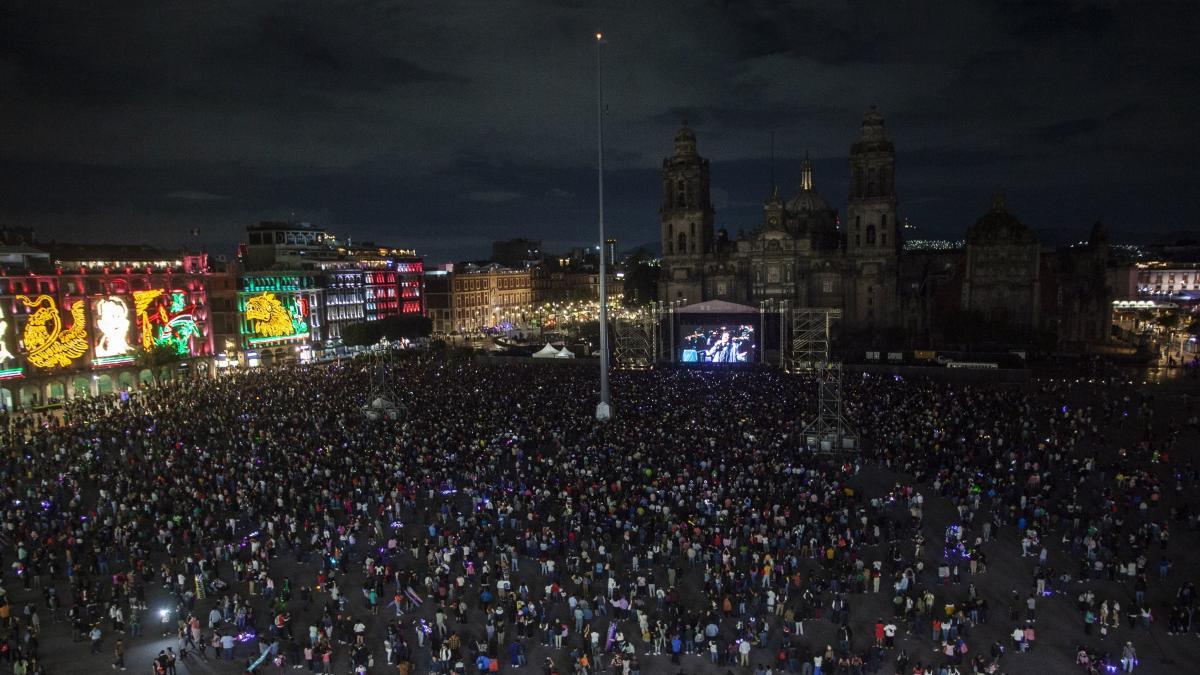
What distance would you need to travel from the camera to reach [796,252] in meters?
67.4

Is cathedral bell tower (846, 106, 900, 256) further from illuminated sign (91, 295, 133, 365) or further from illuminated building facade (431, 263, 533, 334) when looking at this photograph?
illuminated sign (91, 295, 133, 365)

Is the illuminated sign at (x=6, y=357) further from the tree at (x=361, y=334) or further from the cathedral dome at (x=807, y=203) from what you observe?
the cathedral dome at (x=807, y=203)

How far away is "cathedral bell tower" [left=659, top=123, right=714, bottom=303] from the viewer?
7275 centimetres

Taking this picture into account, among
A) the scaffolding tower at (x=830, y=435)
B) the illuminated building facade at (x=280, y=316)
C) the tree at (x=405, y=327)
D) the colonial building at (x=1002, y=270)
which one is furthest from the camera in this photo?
the tree at (x=405, y=327)

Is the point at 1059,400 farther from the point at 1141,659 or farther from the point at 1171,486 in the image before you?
the point at 1141,659

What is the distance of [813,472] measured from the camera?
25.0 metres

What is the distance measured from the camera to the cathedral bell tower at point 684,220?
72750 millimetres

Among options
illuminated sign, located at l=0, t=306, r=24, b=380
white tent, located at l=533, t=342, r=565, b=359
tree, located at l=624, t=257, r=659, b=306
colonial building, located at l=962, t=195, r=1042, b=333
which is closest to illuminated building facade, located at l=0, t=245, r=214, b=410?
illuminated sign, located at l=0, t=306, r=24, b=380

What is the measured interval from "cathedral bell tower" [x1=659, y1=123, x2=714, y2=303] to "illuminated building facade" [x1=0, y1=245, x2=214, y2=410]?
140 ft

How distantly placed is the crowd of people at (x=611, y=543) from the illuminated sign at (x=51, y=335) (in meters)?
19.7

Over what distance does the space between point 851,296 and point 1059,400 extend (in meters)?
34.0

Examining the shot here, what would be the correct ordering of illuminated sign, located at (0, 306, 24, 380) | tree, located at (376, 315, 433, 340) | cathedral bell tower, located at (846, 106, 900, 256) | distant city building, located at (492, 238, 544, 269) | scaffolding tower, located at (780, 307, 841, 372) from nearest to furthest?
scaffolding tower, located at (780, 307, 841, 372) → illuminated sign, located at (0, 306, 24, 380) → cathedral bell tower, located at (846, 106, 900, 256) → tree, located at (376, 315, 433, 340) → distant city building, located at (492, 238, 544, 269)

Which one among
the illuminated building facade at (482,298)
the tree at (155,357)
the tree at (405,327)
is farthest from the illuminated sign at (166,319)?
the illuminated building facade at (482,298)

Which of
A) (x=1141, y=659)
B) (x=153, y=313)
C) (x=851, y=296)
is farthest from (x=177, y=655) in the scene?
(x=851, y=296)
